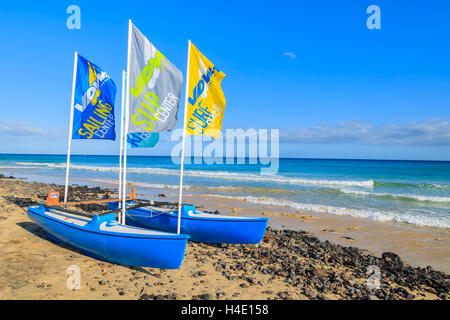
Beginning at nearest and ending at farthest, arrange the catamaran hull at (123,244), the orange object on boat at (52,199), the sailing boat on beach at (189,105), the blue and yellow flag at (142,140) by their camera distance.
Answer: the catamaran hull at (123,244), the sailing boat on beach at (189,105), the blue and yellow flag at (142,140), the orange object on boat at (52,199)

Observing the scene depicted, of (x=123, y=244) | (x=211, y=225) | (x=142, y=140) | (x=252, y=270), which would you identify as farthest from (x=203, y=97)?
(x=252, y=270)

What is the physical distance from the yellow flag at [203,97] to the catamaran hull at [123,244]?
269cm

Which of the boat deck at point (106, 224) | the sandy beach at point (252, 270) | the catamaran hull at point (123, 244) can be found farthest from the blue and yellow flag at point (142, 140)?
the sandy beach at point (252, 270)

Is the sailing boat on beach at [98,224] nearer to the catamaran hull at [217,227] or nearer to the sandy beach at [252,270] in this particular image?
the sandy beach at [252,270]

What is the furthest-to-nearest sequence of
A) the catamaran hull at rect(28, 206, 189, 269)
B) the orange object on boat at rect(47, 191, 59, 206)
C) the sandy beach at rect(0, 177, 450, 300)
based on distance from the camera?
1. the orange object on boat at rect(47, 191, 59, 206)
2. the catamaran hull at rect(28, 206, 189, 269)
3. the sandy beach at rect(0, 177, 450, 300)

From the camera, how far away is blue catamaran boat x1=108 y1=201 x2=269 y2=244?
7.13 meters

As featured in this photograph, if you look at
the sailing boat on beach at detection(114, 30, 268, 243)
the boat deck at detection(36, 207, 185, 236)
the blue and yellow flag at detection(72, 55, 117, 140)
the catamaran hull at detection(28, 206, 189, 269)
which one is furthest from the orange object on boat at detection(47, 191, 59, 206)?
the sailing boat on beach at detection(114, 30, 268, 243)

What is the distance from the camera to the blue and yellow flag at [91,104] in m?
7.86

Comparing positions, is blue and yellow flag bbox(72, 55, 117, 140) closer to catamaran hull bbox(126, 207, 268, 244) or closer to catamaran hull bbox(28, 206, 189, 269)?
catamaran hull bbox(28, 206, 189, 269)

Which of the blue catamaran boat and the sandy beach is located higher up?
the blue catamaran boat

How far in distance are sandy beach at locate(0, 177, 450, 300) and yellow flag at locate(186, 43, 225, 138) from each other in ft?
10.5

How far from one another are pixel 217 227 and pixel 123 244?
262 centimetres
